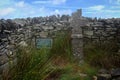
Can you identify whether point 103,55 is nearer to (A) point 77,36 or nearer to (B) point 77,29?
(A) point 77,36

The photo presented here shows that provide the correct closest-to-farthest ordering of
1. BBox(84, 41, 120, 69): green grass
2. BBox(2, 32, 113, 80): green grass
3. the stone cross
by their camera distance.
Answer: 1. BBox(2, 32, 113, 80): green grass
2. BBox(84, 41, 120, 69): green grass
3. the stone cross

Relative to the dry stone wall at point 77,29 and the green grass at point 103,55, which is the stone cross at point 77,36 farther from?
the green grass at point 103,55

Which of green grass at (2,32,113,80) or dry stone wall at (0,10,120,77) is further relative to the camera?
dry stone wall at (0,10,120,77)

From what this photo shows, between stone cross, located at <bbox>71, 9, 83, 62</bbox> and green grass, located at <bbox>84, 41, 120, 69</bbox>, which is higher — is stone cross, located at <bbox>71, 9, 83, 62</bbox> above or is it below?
above

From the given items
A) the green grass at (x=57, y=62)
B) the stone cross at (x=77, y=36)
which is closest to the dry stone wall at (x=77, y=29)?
the stone cross at (x=77, y=36)

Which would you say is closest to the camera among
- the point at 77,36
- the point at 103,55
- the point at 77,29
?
the point at 103,55

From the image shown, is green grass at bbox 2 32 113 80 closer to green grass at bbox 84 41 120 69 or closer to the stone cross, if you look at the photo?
green grass at bbox 84 41 120 69

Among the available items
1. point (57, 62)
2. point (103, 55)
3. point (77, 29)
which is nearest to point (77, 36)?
point (77, 29)

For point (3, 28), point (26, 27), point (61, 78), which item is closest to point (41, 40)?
point (26, 27)

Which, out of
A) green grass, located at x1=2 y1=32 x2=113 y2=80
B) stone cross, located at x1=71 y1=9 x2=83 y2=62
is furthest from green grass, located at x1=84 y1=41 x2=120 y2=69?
stone cross, located at x1=71 y1=9 x2=83 y2=62

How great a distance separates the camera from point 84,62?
905cm

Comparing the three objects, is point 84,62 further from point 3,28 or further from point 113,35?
point 3,28

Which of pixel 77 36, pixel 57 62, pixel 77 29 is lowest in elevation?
pixel 57 62

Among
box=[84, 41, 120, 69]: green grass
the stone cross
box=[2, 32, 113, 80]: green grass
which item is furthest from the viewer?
the stone cross
